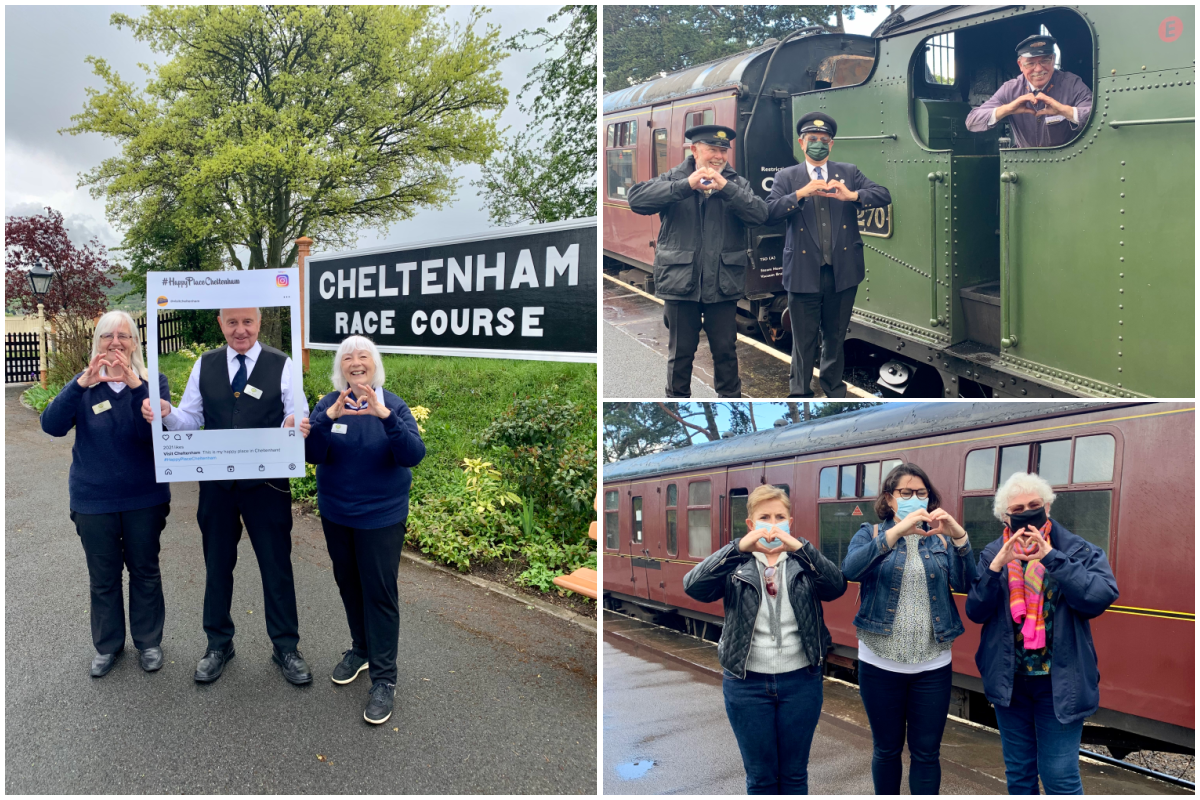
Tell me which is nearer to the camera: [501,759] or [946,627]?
[946,627]

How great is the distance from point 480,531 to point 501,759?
2.74 meters

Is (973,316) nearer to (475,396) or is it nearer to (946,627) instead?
(946,627)

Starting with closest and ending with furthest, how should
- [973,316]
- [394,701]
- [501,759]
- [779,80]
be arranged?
[501,759] → [394,701] → [973,316] → [779,80]

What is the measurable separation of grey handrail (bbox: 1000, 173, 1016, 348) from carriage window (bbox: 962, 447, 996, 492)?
0.58m

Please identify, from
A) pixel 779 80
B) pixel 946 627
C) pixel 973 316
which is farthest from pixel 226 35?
pixel 946 627

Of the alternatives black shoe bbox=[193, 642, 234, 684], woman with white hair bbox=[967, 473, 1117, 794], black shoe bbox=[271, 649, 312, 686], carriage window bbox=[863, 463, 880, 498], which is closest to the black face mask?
woman with white hair bbox=[967, 473, 1117, 794]

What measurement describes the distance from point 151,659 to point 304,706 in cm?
94

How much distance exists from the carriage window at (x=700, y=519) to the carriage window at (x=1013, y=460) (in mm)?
2281

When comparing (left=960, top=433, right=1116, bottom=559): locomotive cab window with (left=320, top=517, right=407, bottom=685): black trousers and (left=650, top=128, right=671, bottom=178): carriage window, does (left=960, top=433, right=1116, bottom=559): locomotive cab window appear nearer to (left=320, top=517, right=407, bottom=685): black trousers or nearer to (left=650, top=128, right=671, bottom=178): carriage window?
(left=320, top=517, right=407, bottom=685): black trousers

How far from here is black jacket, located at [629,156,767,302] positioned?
402 centimetres

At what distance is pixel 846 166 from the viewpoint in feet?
13.7

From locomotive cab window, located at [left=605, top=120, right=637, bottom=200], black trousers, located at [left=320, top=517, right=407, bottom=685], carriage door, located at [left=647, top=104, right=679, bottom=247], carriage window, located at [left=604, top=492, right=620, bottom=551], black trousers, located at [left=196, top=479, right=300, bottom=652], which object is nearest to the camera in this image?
black trousers, located at [left=320, top=517, right=407, bottom=685]

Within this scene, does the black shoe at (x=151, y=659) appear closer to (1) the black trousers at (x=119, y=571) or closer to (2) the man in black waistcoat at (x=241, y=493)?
(1) the black trousers at (x=119, y=571)

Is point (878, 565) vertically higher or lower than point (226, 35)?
lower
